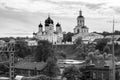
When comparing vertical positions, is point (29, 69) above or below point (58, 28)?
below

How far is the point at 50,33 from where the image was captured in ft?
296

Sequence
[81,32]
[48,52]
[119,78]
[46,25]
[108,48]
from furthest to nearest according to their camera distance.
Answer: [81,32] < [46,25] < [108,48] < [48,52] < [119,78]

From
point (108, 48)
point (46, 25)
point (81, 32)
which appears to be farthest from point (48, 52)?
point (81, 32)

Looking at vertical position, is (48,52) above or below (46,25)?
below

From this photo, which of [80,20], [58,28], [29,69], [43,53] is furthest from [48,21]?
[29,69]

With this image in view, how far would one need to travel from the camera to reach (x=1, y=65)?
4097 cm

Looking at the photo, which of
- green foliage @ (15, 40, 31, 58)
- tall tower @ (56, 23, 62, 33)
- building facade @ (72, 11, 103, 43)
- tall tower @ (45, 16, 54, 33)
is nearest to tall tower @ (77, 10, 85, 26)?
building facade @ (72, 11, 103, 43)

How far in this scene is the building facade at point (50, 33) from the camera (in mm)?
88213

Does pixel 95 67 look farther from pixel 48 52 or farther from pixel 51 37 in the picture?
pixel 51 37

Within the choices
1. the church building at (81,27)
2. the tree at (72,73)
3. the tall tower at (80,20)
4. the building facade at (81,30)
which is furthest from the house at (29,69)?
the tall tower at (80,20)

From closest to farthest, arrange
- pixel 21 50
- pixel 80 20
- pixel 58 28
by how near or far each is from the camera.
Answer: pixel 21 50 < pixel 58 28 < pixel 80 20

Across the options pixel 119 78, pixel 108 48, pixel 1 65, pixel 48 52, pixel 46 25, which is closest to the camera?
pixel 119 78

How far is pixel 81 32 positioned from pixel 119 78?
67.9m

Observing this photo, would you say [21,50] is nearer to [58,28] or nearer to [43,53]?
[43,53]
